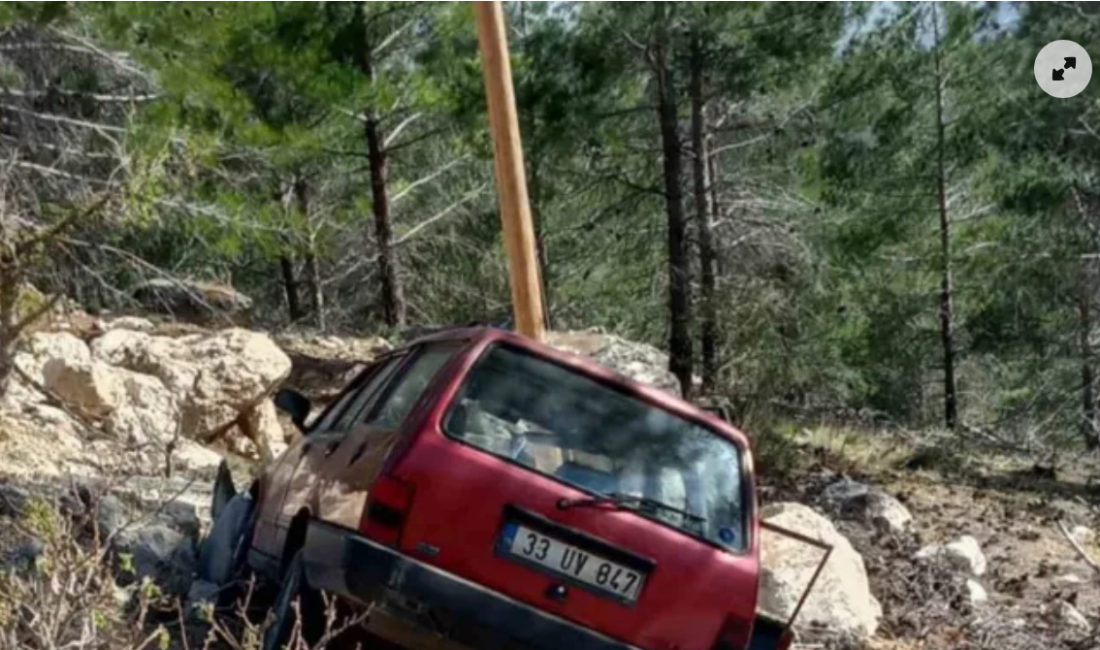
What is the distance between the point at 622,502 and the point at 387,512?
82 centimetres

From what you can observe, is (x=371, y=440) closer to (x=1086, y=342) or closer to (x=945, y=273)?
(x=1086, y=342)

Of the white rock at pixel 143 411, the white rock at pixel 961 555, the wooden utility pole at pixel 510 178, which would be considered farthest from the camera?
the white rock at pixel 143 411

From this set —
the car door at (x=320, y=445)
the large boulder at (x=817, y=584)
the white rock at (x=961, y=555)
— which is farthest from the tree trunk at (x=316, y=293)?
the car door at (x=320, y=445)

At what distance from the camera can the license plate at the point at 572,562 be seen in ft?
17.8

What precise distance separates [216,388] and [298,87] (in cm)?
485

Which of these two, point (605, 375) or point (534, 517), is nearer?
point (534, 517)

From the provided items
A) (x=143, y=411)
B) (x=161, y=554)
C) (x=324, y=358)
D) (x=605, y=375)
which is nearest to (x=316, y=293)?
(x=324, y=358)

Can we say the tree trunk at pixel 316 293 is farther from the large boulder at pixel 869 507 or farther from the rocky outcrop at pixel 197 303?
the large boulder at pixel 869 507

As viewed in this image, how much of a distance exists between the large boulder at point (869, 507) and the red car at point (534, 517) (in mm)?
5982

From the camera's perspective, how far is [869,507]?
39.5 feet

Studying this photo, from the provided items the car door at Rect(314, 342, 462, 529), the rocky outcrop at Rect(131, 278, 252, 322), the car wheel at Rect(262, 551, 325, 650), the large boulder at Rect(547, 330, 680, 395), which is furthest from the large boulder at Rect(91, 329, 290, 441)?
the car wheel at Rect(262, 551, 325, 650)

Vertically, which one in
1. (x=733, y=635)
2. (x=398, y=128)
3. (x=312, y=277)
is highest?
(x=398, y=128)

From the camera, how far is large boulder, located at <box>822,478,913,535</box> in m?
11.7

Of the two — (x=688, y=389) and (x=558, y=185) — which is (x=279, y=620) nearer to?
(x=688, y=389)
